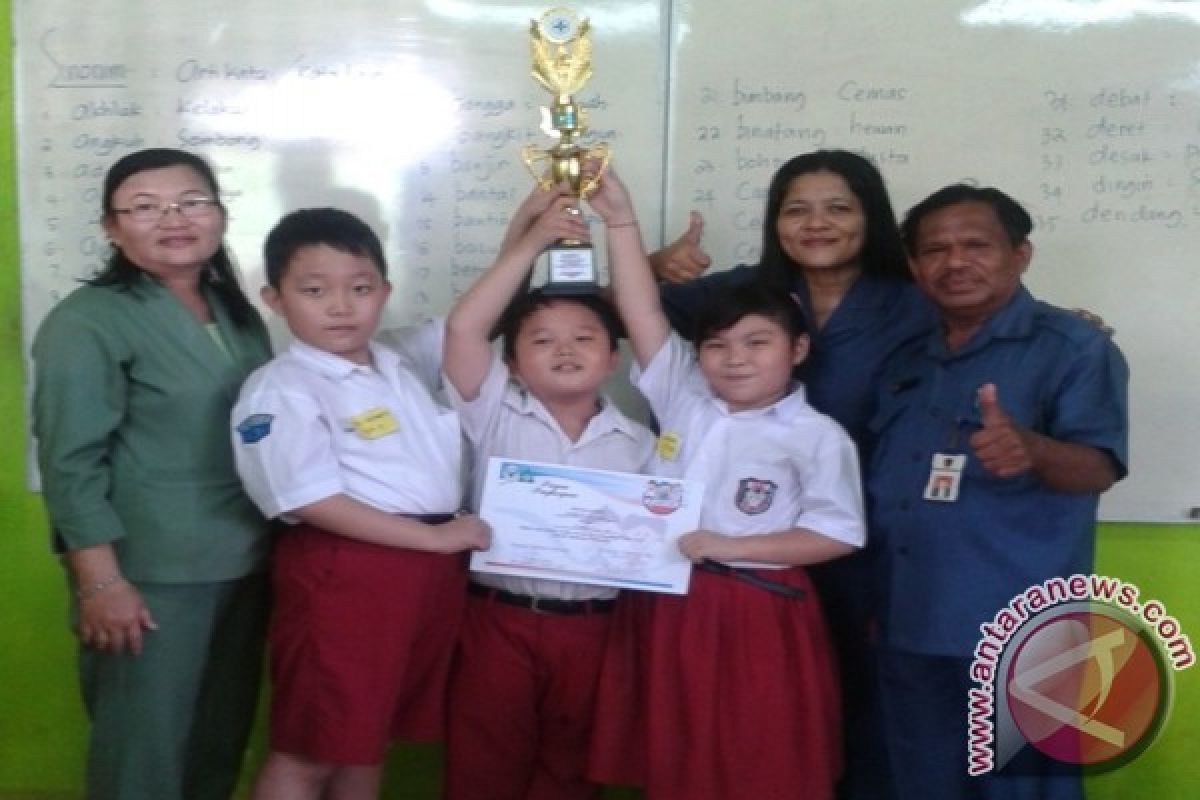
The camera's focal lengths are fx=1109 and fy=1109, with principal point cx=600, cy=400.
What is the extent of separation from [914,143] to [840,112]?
19 cm

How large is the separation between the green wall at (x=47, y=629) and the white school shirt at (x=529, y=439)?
1.00 meters

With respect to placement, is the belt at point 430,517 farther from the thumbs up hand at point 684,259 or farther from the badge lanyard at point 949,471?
the badge lanyard at point 949,471

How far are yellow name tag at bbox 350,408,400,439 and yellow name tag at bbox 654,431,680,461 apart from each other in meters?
0.45

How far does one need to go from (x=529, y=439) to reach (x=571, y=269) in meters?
0.30

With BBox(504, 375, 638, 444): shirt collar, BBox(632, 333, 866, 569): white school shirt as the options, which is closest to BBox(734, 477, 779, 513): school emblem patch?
BBox(632, 333, 866, 569): white school shirt

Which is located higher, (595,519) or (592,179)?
(592,179)

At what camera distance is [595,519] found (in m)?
1.83

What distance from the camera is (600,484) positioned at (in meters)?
1.82

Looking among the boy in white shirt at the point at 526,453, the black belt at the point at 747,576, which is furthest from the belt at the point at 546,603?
the black belt at the point at 747,576

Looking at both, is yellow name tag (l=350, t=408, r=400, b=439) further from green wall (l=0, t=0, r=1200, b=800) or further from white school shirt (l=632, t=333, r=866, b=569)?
green wall (l=0, t=0, r=1200, b=800)

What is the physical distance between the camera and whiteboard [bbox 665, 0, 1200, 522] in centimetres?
253

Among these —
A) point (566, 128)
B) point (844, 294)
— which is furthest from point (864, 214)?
point (566, 128)

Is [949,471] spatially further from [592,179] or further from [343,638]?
[343,638]

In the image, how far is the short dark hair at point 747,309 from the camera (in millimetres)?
1876
